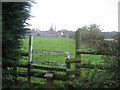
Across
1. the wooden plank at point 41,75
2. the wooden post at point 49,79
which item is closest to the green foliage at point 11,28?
the wooden plank at point 41,75

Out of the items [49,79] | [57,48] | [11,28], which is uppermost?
[11,28]

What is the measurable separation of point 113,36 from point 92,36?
0.51 m

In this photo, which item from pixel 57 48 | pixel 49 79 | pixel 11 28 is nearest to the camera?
pixel 11 28

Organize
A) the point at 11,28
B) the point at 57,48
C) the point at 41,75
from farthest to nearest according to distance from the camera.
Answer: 1. the point at 57,48
2. the point at 41,75
3. the point at 11,28

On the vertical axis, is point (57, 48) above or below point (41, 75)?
above

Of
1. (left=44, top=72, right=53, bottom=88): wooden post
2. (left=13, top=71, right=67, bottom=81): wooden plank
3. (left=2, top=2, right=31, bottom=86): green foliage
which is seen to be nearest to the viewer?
(left=2, top=2, right=31, bottom=86): green foliage

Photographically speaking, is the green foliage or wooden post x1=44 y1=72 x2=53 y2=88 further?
wooden post x1=44 y1=72 x2=53 y2=88

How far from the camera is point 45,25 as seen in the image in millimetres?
4852

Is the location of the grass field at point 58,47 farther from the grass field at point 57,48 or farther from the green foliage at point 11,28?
the green foliage at point 11,28

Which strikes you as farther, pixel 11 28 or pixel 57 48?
pixel 57 48

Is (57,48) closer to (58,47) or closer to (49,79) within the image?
(58,47)

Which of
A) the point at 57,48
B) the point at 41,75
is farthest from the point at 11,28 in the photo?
the point at 57,48

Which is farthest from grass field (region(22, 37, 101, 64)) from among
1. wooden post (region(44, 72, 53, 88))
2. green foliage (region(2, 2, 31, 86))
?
wooden post (region(44, 72, 53, 88))

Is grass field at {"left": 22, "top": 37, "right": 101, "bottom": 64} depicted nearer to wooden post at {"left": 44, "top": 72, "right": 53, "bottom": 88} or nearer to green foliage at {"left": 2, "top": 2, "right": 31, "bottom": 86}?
green foliage at {"left": 2, "top": 2, "right": 31, "bottom": 86}
